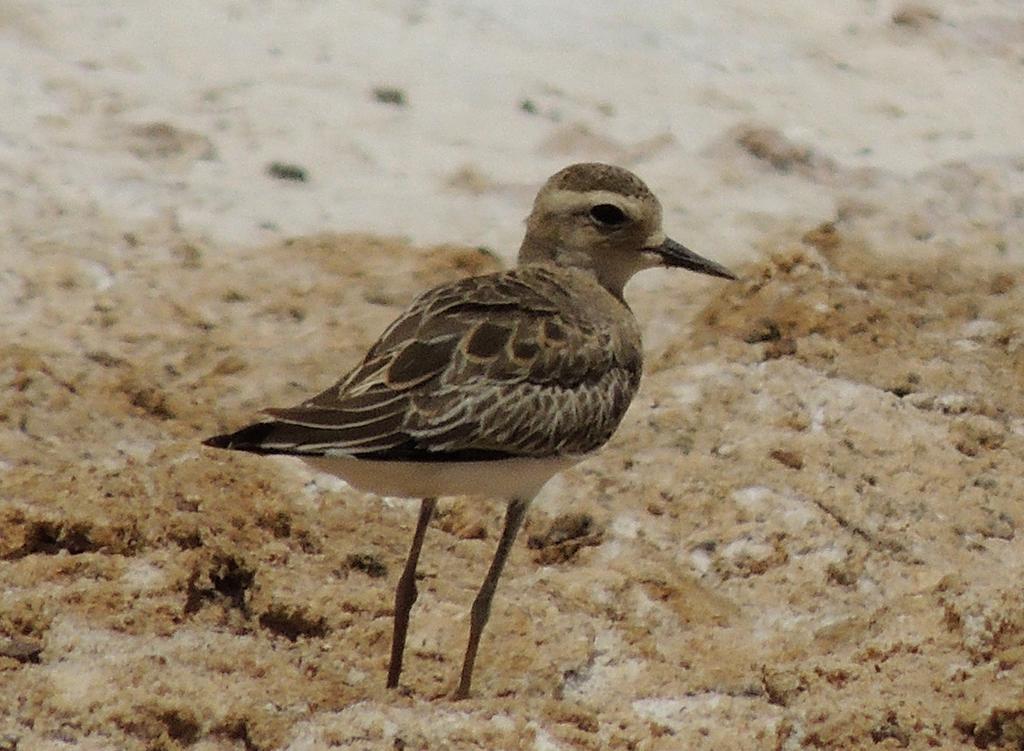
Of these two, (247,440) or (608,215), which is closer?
(247,440)

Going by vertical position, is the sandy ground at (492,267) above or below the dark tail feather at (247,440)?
below

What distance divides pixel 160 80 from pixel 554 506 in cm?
371

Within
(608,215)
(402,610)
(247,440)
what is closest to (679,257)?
(608,215)

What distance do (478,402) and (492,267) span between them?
94.7 inches

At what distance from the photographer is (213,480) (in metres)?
5.77

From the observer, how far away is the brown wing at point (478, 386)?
4.84 meters

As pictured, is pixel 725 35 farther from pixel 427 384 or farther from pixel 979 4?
pixel 427 384

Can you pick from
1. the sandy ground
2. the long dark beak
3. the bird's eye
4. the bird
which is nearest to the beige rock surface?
the sandy ground

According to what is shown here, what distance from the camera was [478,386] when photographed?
510 cm

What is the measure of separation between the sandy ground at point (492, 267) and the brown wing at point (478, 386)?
626 mm

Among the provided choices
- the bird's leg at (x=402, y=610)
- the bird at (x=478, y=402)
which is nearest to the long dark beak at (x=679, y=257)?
the bird at (x=478, y=402)

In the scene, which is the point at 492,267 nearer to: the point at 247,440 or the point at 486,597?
the point at 486,597

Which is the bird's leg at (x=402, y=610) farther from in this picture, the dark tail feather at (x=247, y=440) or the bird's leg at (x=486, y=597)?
the dark tail feather at (x=247, y=440)

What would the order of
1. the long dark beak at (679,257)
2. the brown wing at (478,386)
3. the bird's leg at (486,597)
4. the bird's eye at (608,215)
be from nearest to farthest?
the brown wing at (478,386)
the bird's leg at (486,597)
the bird's eye at (608,215)
the long dark beak at (679,257)
